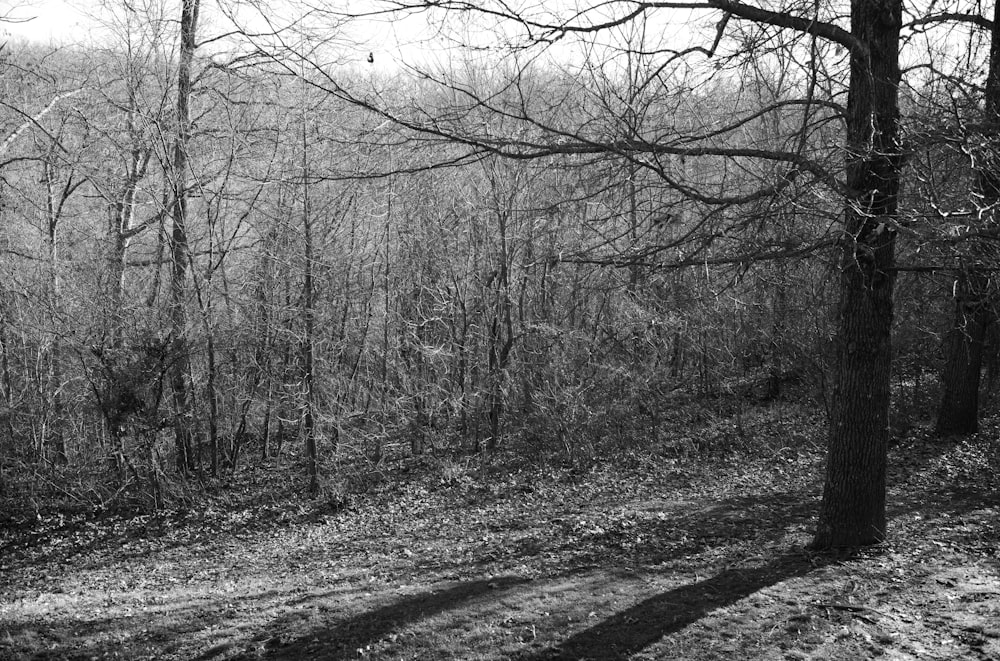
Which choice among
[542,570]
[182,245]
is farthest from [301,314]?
[542,570]

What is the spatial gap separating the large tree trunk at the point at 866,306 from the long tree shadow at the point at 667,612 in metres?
0.57

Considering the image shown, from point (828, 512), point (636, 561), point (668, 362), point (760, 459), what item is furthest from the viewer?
point (668, 362)

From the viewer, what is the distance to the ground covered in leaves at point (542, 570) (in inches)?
204

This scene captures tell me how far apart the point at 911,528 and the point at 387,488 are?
931 centimetres

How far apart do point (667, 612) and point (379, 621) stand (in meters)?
2.18

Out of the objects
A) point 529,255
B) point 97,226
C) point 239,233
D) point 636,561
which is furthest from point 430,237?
point 636,561

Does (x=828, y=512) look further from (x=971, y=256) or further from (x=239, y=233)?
(x=239, y=233)

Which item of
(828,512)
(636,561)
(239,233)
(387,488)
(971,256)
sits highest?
(239,233)

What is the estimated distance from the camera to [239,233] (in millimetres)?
15992

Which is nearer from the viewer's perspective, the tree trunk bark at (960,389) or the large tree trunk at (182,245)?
the tree trunk bark at (960,389)

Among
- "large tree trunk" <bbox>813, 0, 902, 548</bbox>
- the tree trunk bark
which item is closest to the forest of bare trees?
the tree trunk bark

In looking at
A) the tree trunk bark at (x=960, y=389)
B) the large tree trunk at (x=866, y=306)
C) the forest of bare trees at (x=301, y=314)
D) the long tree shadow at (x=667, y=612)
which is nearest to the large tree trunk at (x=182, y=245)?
the forest of bare trees at (x=301, y=314)

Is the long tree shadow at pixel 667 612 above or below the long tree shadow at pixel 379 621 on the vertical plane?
above

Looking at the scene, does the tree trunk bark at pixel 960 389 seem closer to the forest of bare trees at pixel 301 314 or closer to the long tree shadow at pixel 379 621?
the forest of bare trees at pixel 301 314
